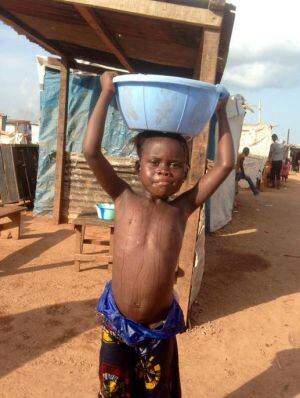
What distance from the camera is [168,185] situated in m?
1.84

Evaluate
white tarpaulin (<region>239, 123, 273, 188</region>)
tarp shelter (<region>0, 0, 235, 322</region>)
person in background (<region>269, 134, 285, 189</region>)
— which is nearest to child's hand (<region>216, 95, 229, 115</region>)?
tarp shelter (<region>0, 0, 235, 322</region>)

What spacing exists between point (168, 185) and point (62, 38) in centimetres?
464

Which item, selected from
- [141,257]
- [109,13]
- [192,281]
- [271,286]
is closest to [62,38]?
[109,13]

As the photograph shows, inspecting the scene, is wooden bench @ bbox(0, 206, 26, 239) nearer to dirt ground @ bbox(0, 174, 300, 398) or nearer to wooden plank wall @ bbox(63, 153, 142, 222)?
dirt ground @ bbox(0, 174, 300, 398)

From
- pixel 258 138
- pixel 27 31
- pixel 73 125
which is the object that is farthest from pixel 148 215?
Answer: pixel 258 138

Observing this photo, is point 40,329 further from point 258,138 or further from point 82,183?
point 258,138

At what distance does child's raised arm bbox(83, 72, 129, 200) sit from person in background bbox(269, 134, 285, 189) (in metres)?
14.7

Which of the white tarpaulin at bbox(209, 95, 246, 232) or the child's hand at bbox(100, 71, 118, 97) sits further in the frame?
the white tarpaulin at bbox(209, 95, 246, 232)

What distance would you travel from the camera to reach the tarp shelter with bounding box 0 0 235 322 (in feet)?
10.5

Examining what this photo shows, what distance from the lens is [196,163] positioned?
334 centimetres

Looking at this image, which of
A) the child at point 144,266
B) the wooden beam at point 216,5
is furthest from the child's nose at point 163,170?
the wooden beam at point 216,5

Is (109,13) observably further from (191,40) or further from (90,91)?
(90,91)

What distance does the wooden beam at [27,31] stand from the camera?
474 cm

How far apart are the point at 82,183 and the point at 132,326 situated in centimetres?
555
